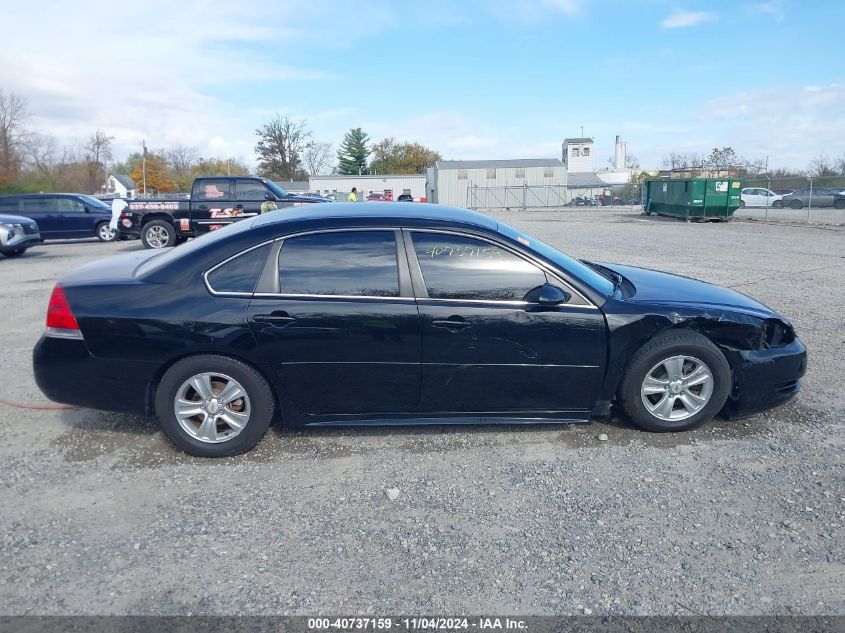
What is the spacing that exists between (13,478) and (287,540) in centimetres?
188

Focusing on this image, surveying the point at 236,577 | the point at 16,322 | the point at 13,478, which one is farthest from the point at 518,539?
the point at 16,322

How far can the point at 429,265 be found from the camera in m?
4.18

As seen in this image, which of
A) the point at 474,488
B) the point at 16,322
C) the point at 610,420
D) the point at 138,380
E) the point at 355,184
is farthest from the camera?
the point at 355,184

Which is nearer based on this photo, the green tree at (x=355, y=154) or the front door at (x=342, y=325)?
the front door at (x=342, y=325)

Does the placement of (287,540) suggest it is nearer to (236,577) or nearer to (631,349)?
(236,577)

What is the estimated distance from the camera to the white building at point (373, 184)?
69.9m

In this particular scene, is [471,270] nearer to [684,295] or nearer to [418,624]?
[684,295]

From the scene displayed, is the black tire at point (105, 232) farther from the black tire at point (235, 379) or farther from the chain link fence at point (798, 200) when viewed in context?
the chain link fence at point (798, 200)

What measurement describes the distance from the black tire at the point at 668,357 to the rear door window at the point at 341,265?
5.47 ft

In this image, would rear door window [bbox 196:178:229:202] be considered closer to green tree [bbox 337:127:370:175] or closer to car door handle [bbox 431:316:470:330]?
car door handle [bbox 431:316:470:330]

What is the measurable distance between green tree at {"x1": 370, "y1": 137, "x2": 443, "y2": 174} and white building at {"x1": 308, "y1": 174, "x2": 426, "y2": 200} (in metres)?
17.4

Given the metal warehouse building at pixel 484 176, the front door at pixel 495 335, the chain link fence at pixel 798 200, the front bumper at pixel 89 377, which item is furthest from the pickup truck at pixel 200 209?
the metal warehouse building at pixel 484 176

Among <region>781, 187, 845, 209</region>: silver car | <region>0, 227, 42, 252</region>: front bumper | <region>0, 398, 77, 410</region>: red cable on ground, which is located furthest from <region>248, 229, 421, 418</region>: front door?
<region>781, 187, 845, 209</region>: silver car

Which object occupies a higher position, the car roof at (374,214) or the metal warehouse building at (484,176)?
the metal warehouse building at (484,176)
